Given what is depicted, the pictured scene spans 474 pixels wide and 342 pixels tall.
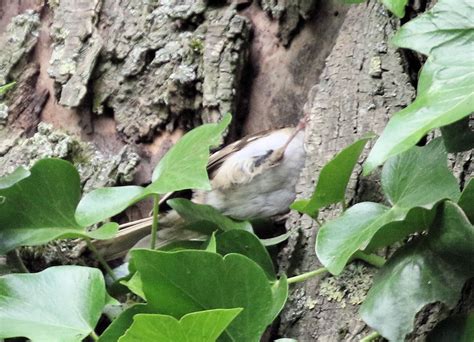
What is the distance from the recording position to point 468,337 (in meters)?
1.21

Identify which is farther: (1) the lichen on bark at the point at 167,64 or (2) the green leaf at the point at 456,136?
(1) the lichen on bark at the point at 167,64

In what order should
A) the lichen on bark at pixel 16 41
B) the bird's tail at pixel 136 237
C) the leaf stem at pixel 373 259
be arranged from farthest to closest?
the lichen on bark at pixel 16 41 → the bird's tail at pixel 136 237 → the leaf stem at pixel 373 259

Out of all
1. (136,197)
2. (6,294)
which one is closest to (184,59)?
(136,197)

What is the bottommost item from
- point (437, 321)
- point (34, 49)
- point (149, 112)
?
point (437, 321)

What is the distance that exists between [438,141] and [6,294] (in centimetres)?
78

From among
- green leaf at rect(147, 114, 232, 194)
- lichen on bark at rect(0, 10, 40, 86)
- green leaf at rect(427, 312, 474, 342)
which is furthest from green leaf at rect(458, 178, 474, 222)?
lichen on bark at rect(0, 10, 40, 86)

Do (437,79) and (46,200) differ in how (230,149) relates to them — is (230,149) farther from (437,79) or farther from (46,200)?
(437,79)

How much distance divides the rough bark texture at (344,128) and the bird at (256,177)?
16cm

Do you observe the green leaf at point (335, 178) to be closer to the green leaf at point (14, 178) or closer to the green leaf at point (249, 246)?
the green leaf at point (249, 246)

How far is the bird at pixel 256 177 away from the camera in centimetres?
205

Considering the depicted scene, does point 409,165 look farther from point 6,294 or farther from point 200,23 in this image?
point 200,23

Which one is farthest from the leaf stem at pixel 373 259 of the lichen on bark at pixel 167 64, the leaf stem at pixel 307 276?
the lichen on bark at pixel 167 64

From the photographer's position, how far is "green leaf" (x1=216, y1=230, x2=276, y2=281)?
59.4 inches

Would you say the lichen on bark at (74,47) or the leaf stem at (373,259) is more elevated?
the lichen on bark at (74,47)
